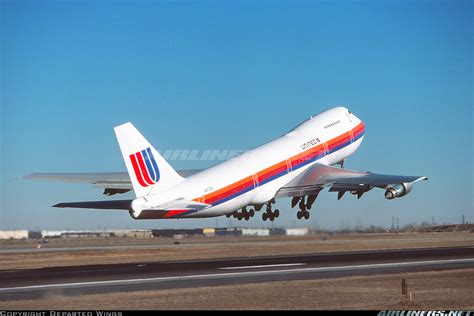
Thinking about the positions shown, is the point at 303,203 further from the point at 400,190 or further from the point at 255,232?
the point at 255,232

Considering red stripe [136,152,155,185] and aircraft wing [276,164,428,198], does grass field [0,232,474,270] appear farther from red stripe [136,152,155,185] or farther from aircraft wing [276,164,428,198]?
red stripe [136,152,155,185]

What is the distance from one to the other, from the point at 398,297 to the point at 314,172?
36112 millimetres

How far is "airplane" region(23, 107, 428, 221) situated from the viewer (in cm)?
6144

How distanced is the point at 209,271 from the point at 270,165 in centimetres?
1708

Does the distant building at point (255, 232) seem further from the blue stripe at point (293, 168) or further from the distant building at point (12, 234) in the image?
the distant building at point (12, 234)

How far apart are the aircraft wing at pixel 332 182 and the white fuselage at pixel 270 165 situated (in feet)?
2.49

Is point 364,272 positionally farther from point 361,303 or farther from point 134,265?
point 134,265

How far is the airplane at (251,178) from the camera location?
61.4 metres

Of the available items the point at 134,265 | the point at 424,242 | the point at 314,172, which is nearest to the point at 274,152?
the point at 314,172

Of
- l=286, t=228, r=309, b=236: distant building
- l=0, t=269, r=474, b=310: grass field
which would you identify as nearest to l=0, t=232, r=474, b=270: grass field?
l=286, t=228, r=309, b=236: distant building

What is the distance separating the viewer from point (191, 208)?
63.6 m

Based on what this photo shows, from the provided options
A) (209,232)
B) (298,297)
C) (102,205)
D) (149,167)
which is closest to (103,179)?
(102,205)

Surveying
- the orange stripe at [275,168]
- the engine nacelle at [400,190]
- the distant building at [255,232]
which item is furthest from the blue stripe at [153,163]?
the distant building at [255,232]

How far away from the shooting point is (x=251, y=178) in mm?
72625
